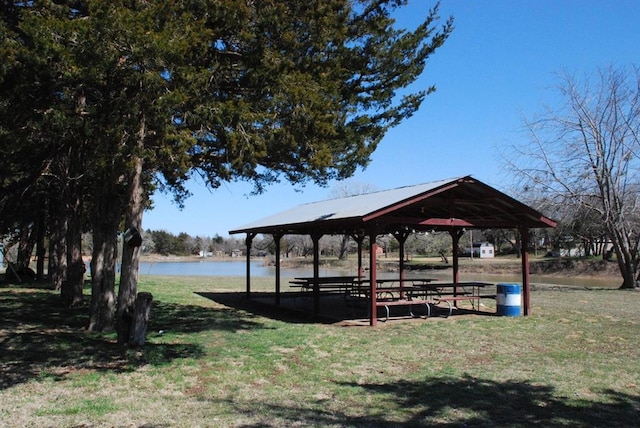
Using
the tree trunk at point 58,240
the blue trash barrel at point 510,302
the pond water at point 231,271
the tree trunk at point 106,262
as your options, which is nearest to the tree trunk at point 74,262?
the tree trunk at point 58,240

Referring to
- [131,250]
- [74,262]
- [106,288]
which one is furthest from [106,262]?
[74,262]

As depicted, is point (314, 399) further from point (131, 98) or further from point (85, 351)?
point (131, 98)

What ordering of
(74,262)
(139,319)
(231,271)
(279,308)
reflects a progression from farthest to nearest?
(231,271), (279,308), (74,262), (139,319)

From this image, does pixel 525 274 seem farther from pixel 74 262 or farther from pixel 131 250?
pixel 74 262

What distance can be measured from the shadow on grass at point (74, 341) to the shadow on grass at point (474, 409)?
2894 millimetres

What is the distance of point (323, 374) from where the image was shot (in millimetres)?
6910

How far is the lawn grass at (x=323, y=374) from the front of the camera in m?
5.10

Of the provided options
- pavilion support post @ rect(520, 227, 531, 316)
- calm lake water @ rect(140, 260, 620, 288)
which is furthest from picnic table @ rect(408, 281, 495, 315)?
calm lake water @ rect(140, 260, 620, 288)

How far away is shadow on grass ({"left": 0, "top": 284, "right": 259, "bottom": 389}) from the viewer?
23.1 feet

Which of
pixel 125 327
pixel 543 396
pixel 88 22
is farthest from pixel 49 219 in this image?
pixel 543 396

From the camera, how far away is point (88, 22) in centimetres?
655

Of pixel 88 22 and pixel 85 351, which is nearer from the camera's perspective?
pixel 88 22

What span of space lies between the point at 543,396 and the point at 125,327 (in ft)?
19.4

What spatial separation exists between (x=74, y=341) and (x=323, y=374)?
14.6 ft
